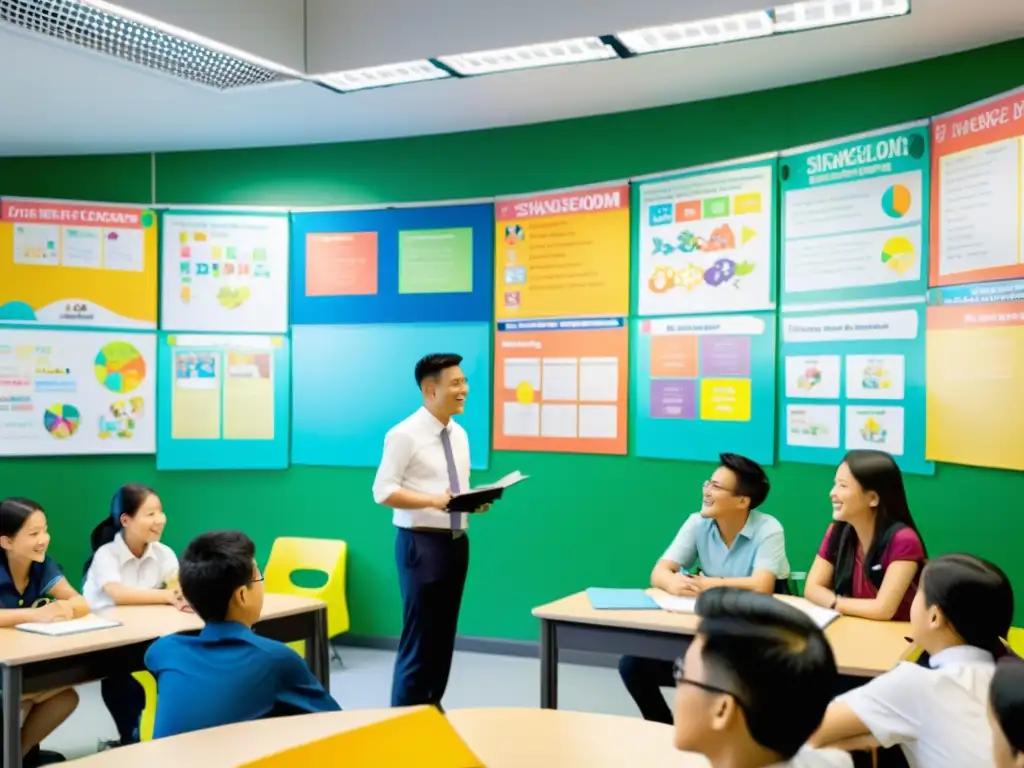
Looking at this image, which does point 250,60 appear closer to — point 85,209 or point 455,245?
point 455,245

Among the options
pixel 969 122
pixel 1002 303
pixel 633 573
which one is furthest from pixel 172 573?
pixel 969 122

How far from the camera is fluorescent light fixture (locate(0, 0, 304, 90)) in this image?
3.12 metres

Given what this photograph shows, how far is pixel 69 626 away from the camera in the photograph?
127 inches

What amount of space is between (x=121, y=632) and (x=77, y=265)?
338 centimetres

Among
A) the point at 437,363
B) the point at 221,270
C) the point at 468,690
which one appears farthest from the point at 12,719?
the point at 221,270

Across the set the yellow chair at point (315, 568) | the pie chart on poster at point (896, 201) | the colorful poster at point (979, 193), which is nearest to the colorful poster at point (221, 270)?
the yellow chair at point (315, 568)

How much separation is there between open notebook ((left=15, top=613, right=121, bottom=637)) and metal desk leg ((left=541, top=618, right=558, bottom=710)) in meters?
1.48

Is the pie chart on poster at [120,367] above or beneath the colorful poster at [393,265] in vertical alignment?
beneath

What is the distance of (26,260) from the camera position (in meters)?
5.76

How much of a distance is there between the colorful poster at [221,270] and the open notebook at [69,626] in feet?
9.39

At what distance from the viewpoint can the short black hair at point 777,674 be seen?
1.33 meters

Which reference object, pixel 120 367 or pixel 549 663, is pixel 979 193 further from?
pixel 120 367

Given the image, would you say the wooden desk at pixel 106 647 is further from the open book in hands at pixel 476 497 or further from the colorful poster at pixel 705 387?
the colorful poster at pixel 705 387

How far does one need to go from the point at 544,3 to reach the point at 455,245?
2.29 metres
